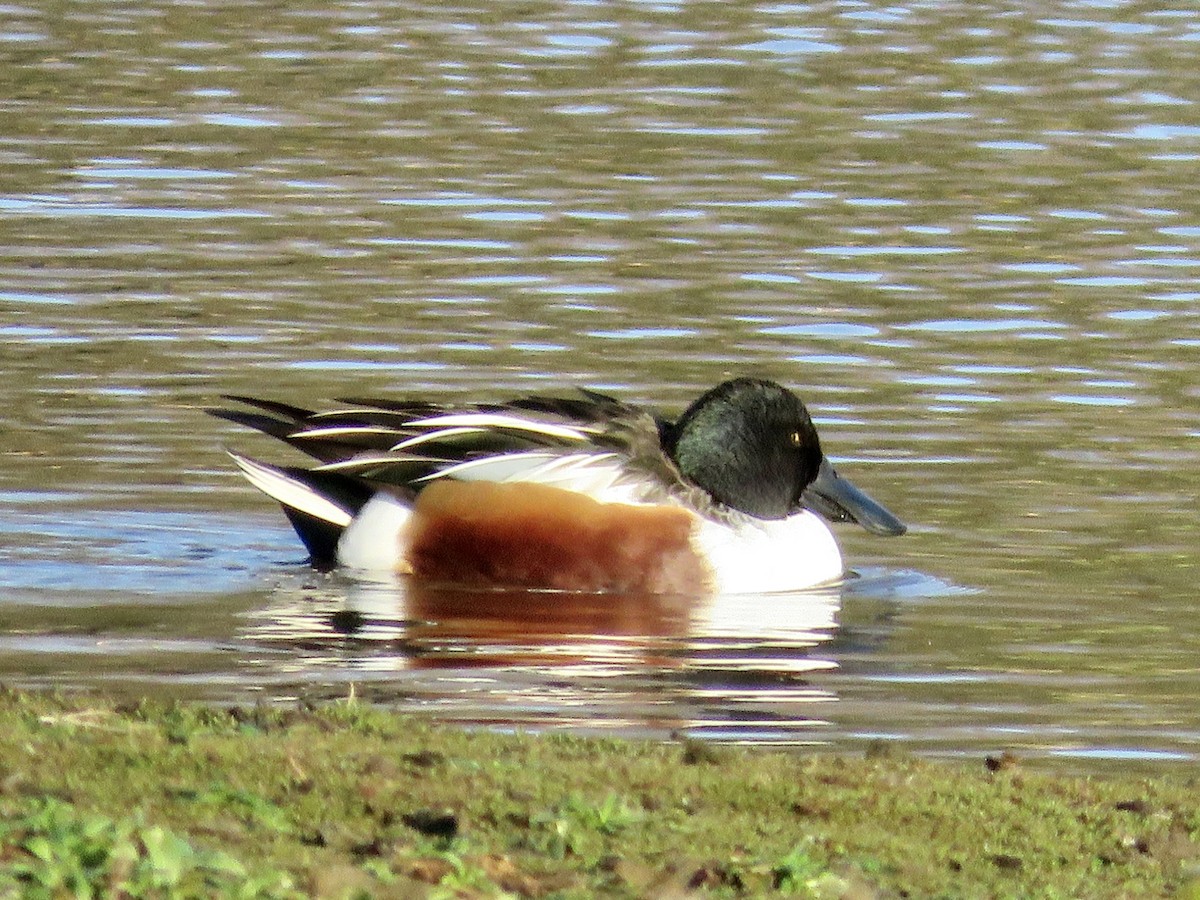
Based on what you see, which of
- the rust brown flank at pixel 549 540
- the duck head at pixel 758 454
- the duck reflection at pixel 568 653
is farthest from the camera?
the duck head at pixel 758 454

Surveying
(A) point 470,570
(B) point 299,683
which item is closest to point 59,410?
(A) point 470,570

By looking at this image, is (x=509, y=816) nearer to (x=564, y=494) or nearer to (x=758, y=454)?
(x=564, y=494)

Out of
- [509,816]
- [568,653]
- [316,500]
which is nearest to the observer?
[509,816]

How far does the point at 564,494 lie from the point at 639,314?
4169 millimetres

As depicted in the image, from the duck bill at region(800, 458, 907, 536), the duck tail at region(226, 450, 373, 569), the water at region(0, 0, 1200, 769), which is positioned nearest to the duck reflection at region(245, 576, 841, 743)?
the water at region(0, 0, 1200, 769)

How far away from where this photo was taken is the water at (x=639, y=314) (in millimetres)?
8820

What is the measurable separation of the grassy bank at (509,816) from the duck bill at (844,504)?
3.75m

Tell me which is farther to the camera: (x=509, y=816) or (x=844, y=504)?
Answer: (x=844, y=504)

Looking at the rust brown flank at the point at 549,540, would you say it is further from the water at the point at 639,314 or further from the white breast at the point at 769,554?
the water at the point at 639,314

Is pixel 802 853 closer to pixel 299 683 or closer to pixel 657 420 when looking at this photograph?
pixel 299 683

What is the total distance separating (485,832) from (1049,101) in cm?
1599

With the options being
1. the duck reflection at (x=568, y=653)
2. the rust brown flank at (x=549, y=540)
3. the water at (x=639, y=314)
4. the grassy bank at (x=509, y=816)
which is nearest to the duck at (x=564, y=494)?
the rust brown flank at (x=549, y=540)

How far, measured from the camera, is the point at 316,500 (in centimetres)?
1065

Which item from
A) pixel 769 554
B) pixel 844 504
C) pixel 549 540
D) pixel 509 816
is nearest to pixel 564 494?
pixel 549 540
